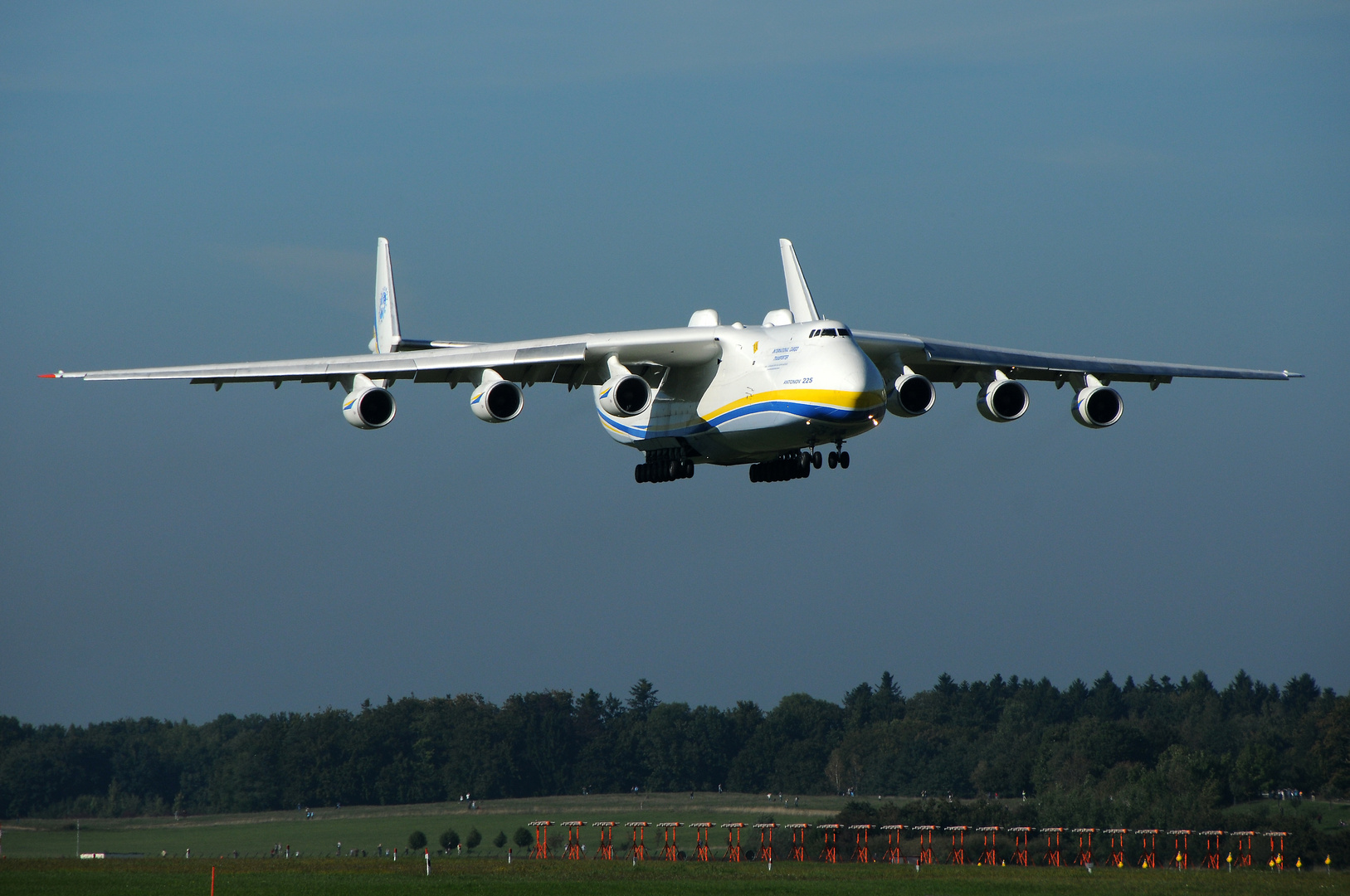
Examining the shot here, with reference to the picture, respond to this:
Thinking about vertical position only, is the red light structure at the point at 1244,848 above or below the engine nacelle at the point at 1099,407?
below

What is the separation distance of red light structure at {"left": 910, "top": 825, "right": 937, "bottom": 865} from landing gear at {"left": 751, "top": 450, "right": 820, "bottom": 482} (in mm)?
16823

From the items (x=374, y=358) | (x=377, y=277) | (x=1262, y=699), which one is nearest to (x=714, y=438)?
(x=374, y=358)

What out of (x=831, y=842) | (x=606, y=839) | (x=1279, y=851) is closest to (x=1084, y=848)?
(x=1279, y=851)

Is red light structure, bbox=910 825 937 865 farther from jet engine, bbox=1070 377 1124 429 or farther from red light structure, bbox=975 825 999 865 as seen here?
jet engine, bbox=1070 377 1124 429

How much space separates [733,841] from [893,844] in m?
4.94

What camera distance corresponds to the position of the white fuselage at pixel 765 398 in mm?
23281

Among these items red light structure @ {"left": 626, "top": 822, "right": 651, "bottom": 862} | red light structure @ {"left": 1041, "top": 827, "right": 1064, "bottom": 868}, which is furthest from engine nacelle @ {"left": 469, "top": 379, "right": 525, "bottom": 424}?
red light structure @ {"left": 1041, "top": 827, "right": 1064, "bottom": 868}

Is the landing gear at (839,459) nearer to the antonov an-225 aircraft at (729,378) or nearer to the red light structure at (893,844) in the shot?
the antonov an-225 aircraft at (729,378)

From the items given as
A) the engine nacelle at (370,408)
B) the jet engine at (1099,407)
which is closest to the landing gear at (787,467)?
the jet engine at (1099,407)

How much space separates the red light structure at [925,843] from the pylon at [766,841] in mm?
3960

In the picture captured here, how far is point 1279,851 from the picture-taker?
38562mm

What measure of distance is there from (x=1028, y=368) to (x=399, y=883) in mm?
16023

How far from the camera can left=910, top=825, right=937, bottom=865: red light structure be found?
40.4m

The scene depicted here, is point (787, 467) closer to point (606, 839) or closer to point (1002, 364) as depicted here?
point (1002, 364)
